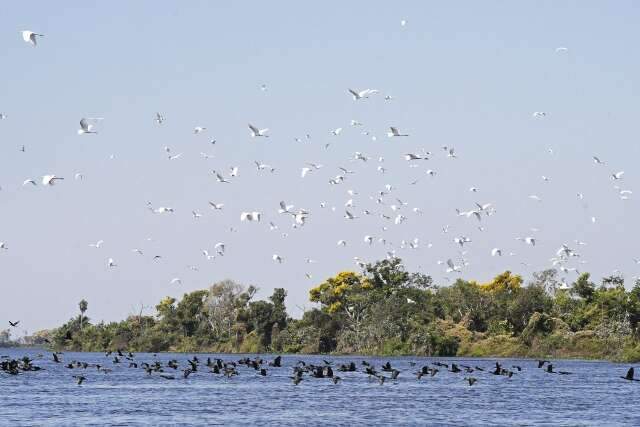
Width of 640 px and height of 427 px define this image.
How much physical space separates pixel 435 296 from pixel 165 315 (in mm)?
46022

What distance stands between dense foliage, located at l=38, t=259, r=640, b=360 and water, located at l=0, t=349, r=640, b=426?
28441 mm

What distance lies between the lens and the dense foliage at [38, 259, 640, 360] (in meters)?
115

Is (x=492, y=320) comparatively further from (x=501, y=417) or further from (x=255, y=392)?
(x=501, y=417)

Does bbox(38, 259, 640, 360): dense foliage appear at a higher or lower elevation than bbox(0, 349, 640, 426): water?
higher

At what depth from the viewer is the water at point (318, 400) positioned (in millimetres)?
46500

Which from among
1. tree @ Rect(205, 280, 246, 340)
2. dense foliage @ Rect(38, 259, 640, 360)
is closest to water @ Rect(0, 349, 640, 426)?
dense foliage @ Rect(38, 259, 640, 360)

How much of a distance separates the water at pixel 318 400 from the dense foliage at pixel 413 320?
28441 millimetres

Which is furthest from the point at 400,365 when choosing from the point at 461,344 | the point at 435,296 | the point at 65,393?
the point at 65,393

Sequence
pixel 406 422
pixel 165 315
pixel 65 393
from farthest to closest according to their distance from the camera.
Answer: pixel 165 315
pixel 65 393
pixel 406 422

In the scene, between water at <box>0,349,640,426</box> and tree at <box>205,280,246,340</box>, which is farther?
tree at <box>205,280,246,340</box>

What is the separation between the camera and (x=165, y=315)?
16238 cm

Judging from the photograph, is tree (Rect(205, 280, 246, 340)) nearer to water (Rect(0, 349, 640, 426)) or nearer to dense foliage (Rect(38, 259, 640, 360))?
dense foliage (Rect(38, 259, 640, 360))

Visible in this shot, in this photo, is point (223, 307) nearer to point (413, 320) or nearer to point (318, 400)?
point (413, 320)

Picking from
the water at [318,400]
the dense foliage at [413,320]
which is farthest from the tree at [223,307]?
the water at [318,400]
